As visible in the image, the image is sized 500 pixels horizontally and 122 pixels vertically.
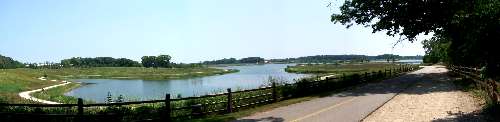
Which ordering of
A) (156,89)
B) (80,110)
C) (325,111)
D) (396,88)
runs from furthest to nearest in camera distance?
(156,89), (396,88), (325,111), (80,110)

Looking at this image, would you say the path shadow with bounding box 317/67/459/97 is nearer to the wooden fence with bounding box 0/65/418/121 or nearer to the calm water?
the wooden fence with bounding box 0/65/418/121

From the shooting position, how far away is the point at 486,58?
17.3m

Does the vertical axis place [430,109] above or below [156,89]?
above

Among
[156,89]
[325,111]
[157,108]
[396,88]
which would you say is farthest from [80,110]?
[156,89]

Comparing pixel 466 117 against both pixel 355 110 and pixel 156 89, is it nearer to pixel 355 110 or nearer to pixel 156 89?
pixel 355 110

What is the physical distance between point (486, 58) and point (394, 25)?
107 ft

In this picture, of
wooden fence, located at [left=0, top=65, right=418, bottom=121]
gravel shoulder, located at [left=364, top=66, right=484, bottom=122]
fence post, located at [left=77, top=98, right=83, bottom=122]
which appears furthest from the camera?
gravel shoulder, located at [left=364, top=66, right=484, bottom=122]

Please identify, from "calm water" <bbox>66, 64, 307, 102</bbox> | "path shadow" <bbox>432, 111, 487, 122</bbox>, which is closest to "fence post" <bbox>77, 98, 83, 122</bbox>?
"path shadow" <bbox>432, 111, 487, 122</bbox>

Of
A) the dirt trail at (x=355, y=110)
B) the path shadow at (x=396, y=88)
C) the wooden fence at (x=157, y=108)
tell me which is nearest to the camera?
the wooden fence at (x=157, y=108)

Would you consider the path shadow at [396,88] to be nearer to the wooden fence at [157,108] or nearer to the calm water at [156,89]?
the wooden fence at [157,108]

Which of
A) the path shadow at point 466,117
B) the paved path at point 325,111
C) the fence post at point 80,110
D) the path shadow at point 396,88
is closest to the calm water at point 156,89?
the path shadow at point 396,88

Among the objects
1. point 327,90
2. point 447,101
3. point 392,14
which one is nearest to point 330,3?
point 392,14

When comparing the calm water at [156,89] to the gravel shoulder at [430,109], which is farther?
the calm water at [156,89]

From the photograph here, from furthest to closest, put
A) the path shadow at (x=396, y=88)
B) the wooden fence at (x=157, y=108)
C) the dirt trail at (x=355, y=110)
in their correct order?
the path shadow at (x=396, y=88) < the dirt trail at (x=355, y=110) < the wooden fence at (x=157, y=108)
